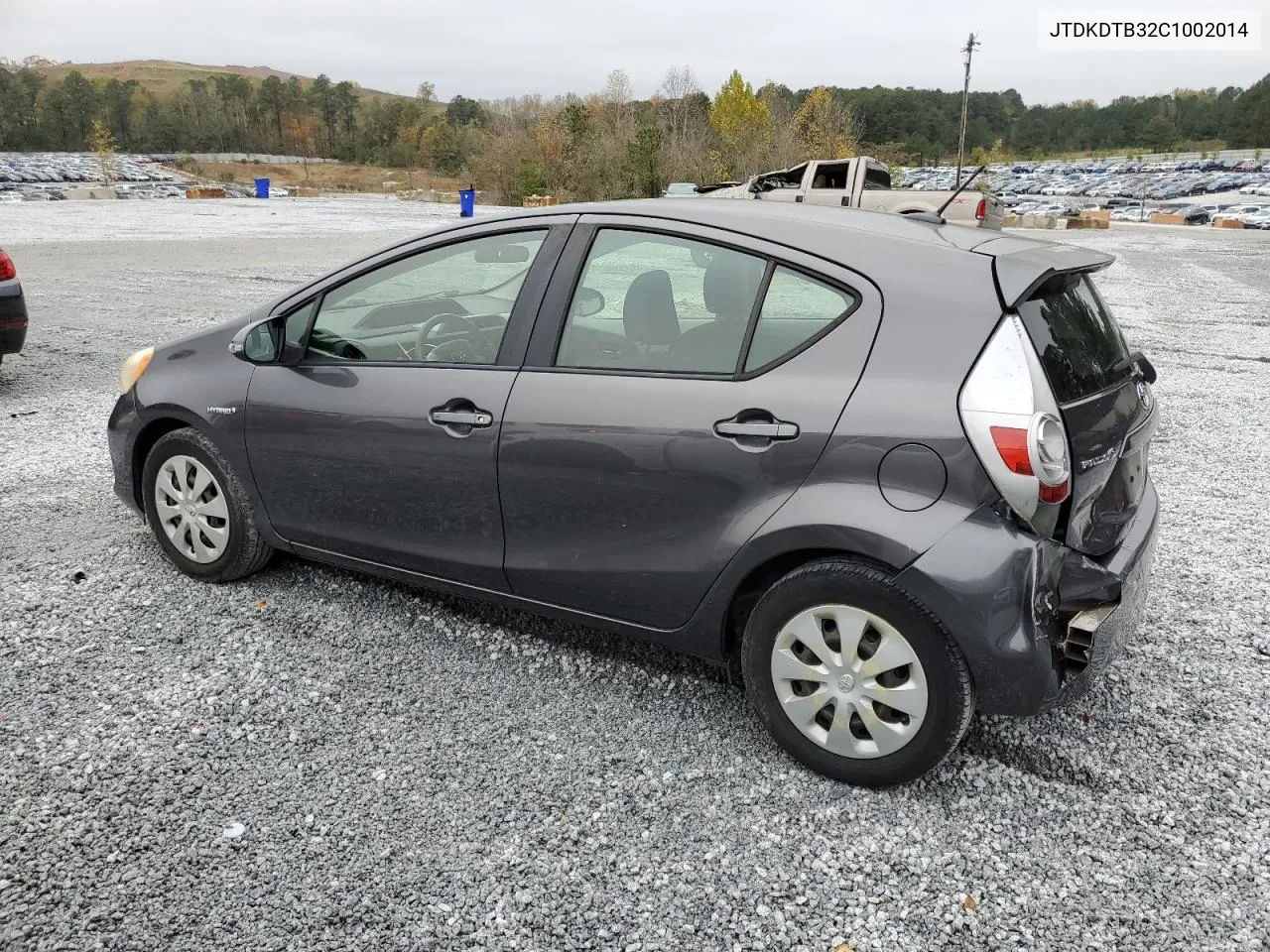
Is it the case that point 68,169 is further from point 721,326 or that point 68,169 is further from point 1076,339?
point 1076,339

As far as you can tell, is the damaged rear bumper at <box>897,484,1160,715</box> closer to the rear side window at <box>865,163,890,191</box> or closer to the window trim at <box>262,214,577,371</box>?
the window trim at <box>262,214,577,371</box>

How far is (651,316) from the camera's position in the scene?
3160mm

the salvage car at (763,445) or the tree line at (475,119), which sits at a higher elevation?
the tree line at (475,119)

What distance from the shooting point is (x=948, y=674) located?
261cm

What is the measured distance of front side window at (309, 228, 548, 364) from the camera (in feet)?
11.2

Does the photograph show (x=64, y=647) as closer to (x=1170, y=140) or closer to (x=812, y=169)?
(x=812, y=169)

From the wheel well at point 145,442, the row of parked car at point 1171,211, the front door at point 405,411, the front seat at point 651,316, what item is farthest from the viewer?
the row of parked car at point 1171,211

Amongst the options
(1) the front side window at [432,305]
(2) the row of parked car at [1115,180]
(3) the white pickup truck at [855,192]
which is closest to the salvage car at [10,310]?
(1) the front side window at [432,305]

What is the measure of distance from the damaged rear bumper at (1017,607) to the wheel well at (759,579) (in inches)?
6.1

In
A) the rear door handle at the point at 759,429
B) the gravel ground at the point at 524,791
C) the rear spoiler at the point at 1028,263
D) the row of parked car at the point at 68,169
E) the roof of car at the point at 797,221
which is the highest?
the row of parked car at the point at 68,169

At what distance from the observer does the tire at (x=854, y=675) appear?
2.63m

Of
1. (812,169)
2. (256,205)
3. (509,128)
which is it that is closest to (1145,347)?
(812,169)

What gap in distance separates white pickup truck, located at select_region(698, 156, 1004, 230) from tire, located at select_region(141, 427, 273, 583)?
10.8 m

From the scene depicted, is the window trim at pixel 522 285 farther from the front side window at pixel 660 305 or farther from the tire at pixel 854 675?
the tire at pixel 854 675
